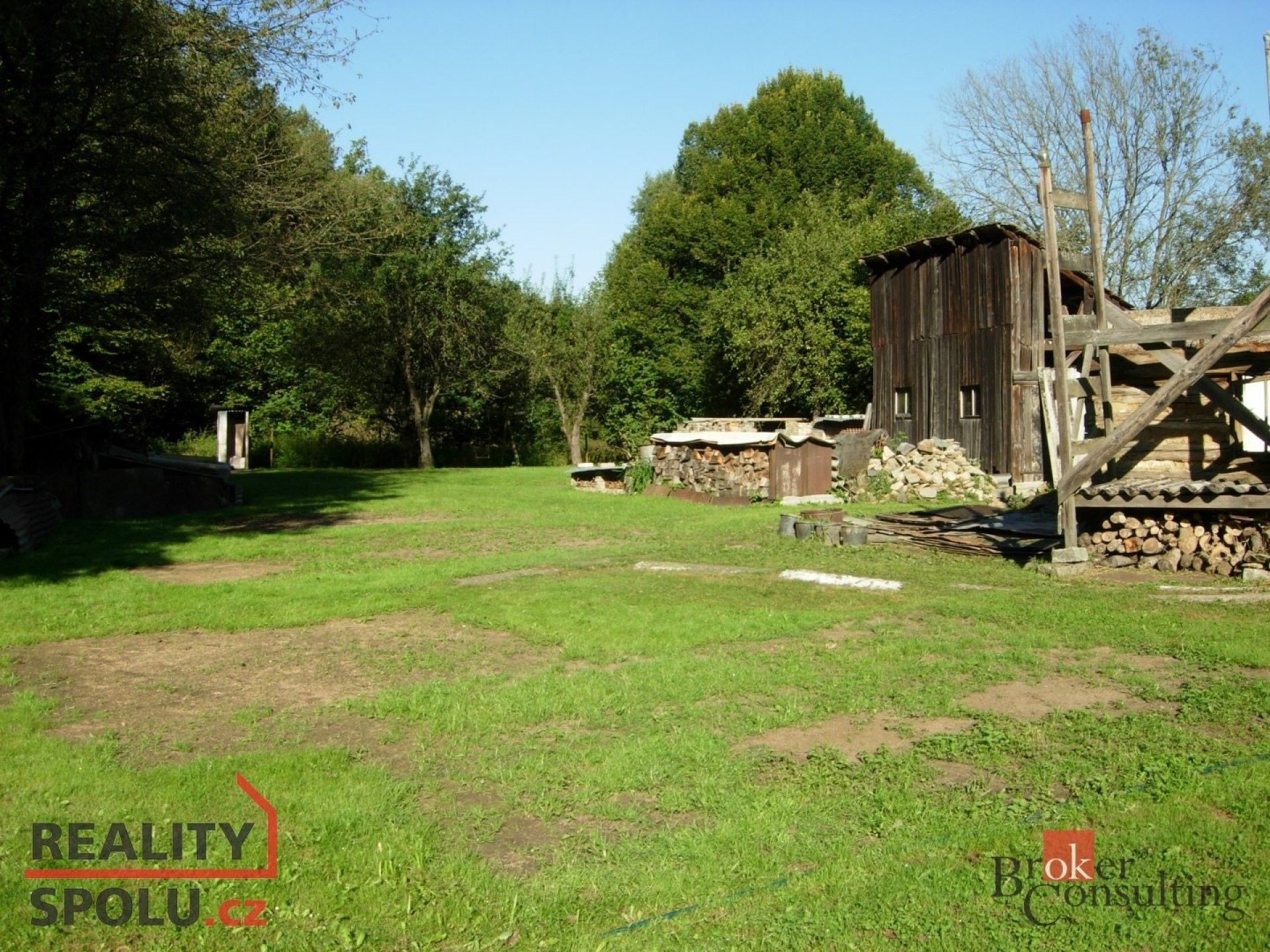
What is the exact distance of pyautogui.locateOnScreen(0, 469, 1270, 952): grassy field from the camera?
3896mm

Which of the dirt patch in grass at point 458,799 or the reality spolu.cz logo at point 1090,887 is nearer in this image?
the reality spolu.cz logo at point 1090,887

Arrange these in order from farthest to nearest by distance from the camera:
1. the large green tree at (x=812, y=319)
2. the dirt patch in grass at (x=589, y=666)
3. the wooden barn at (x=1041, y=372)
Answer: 1. the large green tree at (x=812, y=319)
2. the wooden barn at (x=1041, y=372)
3. the dirt patch in grass at (x=589, y=666)

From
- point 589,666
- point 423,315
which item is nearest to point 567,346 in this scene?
point 423,315

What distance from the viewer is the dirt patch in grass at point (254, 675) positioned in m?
6.18

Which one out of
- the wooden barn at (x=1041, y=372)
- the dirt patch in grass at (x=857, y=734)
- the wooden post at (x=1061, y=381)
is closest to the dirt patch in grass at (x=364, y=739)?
the dirt patch in grass at (x=857, y=734)

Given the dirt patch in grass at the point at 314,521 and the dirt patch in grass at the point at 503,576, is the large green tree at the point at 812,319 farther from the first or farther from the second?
the dirt patch in grass at the point at 503,576

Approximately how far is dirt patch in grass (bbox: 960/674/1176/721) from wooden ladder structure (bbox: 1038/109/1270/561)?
5.09 meters

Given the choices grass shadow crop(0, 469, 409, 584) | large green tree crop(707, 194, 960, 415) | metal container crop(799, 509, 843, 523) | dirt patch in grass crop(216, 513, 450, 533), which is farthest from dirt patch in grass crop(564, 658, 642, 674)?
large green tree crop(707, 194, 960, 415)

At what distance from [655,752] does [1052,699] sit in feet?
8.56

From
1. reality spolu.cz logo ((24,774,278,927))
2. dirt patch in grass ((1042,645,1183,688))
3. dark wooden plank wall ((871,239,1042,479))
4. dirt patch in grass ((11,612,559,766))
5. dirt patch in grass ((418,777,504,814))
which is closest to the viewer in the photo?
reality spolu.cz logo ((24,774,278,927))

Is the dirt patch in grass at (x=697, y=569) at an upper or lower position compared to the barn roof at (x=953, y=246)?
lower

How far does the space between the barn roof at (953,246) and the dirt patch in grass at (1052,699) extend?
17487 millimetres

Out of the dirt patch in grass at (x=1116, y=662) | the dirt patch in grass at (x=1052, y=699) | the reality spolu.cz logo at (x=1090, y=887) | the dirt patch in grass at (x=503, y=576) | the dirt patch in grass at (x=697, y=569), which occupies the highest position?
the dirt patch in grass at (x=697, y=569)

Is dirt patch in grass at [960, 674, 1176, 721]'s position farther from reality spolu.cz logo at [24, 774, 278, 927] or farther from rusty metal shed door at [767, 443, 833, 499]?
rusty metal shed door at [767, 443, 833, 499]
